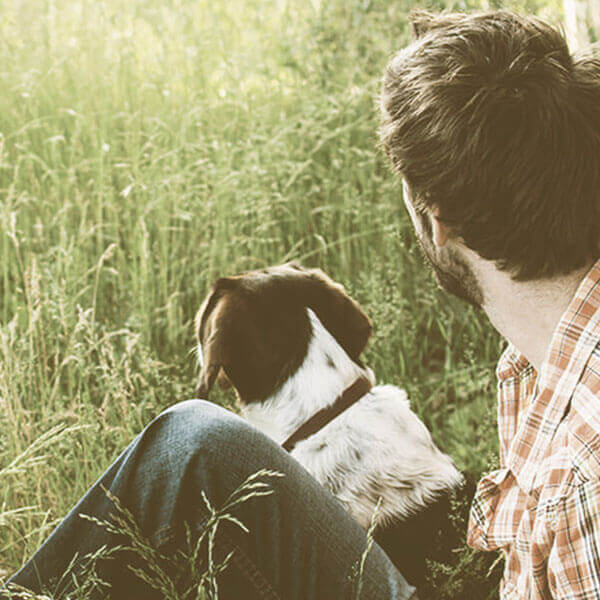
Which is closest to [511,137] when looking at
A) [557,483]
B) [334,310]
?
[557,483]

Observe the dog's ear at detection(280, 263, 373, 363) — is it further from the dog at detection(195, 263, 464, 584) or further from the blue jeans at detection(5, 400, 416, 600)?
the blue jeans at detection(5, 400, 416, 600)

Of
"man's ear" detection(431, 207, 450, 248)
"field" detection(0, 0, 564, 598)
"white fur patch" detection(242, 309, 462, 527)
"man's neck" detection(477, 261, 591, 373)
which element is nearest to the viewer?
"man's neck" detection(477, 261, 591, 373)

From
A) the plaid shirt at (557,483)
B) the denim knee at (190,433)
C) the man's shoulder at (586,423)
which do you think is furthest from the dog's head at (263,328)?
the man's shoulder at (586,423)

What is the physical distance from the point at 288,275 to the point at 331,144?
1987mm

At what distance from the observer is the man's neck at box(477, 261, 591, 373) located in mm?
1810

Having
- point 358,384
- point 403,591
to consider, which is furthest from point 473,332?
point 403,591

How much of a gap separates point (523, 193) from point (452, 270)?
338mm

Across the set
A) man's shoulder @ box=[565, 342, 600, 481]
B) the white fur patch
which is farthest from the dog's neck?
man's shoulder @ box=[565, 342, 600, 481]

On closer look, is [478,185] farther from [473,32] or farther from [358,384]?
[358,384]

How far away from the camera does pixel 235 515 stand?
207 centimetres

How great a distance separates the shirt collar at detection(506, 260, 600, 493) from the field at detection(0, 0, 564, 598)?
864mm

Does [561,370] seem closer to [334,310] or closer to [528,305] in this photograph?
[528,305]

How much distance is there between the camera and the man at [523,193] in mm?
1694

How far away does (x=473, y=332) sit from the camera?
374cm
